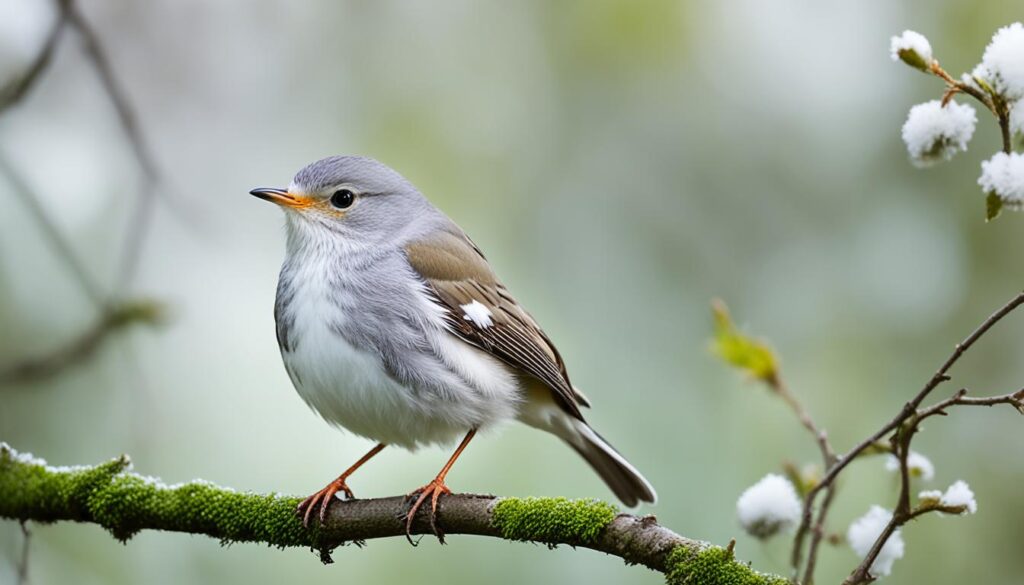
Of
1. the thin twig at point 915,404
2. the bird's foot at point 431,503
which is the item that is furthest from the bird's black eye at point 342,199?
the thin twig at point 915,404

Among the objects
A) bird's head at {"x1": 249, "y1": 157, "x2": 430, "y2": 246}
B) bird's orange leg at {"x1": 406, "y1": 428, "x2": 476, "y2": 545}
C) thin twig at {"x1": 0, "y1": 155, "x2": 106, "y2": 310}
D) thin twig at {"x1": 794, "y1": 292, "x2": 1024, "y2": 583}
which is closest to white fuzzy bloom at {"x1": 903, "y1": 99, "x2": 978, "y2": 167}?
thin twig at {"x1": 794, "y1": 292, "x2": 1024, "y2": 583}

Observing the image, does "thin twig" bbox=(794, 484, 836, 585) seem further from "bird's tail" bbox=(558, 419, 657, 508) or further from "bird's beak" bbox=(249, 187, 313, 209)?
"bird's beak" bbox=(249, 187, 313, 209)

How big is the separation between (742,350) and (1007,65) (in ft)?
4.79

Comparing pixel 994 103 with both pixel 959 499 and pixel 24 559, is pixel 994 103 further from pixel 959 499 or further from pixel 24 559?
pixel 24 559

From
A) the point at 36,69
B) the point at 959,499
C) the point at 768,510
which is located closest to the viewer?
the point at 959,499

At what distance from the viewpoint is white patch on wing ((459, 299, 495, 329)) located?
3.88 m

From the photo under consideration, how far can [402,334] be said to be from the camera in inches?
142

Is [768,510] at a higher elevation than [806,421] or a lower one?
lower

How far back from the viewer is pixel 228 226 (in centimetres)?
523

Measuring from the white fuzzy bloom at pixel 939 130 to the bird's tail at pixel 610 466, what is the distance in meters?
2.03

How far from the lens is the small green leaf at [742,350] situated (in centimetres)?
350

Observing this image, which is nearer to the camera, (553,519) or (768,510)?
(553,519)

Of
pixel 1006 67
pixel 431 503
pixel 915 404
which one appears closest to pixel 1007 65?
pixel 1006 67

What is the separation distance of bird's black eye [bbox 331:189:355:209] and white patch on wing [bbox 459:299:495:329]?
68cm
